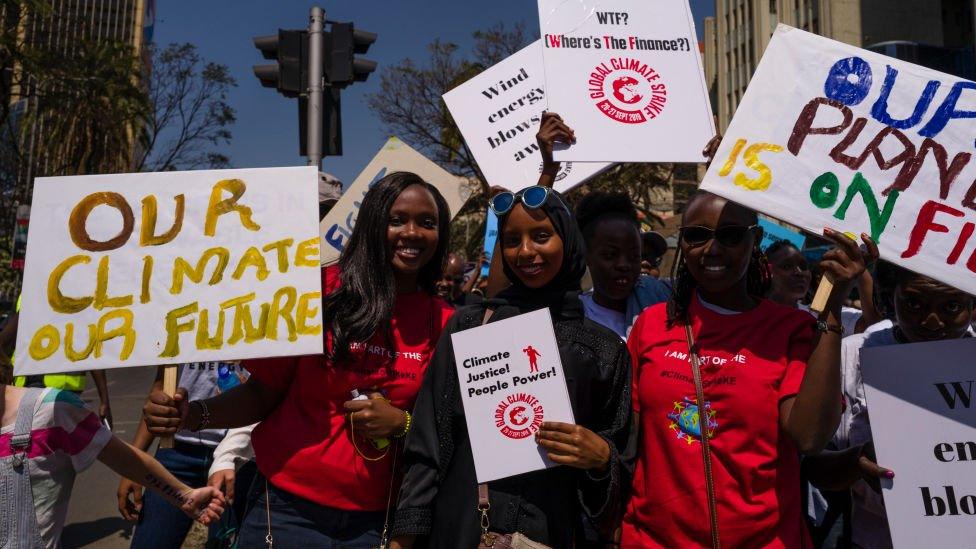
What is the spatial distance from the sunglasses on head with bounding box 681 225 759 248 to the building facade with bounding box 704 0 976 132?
94.0 ft

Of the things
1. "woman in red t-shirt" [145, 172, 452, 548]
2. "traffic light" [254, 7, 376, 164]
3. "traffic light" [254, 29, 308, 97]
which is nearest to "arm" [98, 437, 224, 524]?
"woman in red t-shirt" [145, 172, 452, 548]

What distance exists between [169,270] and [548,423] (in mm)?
1232

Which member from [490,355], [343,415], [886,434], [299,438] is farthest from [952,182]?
[299,438]

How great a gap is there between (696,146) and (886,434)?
134cm

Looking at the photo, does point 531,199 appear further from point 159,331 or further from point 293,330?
point 159,331

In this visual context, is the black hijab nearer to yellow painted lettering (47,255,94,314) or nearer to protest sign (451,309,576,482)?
protest sign (451,309,576,482)

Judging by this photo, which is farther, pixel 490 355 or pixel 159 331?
pixel 159 331

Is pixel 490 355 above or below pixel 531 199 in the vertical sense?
below

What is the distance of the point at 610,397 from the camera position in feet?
6.88

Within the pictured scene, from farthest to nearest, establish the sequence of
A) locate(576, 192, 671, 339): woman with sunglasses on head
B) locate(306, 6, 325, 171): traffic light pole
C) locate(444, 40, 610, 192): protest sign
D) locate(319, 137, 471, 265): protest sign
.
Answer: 1. locate(306, 6, 325, 171): traffic light pole
2. locate(319, 137, 471, 265): protest sign
3. locate(444, 40, 610, 192): protest sign
4. locate(576, 192, 671, 339): woman with sunglasses on head

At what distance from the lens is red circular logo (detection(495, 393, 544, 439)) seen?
198cm

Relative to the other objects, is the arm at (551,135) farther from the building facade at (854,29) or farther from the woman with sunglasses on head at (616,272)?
the building facade at (854,29)

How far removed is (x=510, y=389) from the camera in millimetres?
2021

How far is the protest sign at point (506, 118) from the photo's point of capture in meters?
3.63
